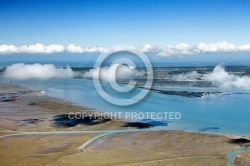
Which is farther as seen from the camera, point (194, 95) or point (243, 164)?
point (194, 95)

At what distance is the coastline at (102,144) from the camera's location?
28.9 metres

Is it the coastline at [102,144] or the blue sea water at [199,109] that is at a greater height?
the blue sea water at [199,109]

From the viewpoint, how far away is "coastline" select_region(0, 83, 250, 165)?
28.9m

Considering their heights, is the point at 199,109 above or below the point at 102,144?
above

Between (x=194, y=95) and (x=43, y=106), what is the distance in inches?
1230

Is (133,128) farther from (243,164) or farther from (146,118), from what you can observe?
(243,164)

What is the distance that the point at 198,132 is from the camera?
38750 millimetres

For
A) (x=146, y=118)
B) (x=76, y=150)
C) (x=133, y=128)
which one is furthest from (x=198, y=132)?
(x=76, y=150)

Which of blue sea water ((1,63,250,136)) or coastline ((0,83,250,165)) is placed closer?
→ coastline ((0,83,250,165))

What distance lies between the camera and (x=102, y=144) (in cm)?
3378

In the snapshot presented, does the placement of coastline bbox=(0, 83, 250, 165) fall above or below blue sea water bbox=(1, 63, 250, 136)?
below

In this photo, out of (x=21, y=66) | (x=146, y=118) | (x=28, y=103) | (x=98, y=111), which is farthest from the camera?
(x=21, y=66)

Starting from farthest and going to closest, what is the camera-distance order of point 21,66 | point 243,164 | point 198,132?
point 21,66 < point 198,132 < point 243,164

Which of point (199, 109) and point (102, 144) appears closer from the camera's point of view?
point (102, 144)
